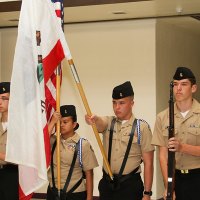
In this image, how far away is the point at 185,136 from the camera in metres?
4.32

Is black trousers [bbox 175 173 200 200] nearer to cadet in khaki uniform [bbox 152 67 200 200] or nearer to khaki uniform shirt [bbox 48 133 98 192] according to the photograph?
cadet in khaki uniform [bbox 152 67 200 200]

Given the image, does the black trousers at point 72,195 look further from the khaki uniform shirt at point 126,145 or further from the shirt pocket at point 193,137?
the shirt pocket at point 193,137

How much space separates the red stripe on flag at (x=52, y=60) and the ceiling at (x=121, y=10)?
212cm

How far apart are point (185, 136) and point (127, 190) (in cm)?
71

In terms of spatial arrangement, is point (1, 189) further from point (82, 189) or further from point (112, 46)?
point (112, 46)

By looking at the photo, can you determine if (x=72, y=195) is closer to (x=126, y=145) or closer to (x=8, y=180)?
(x=126, y=145)

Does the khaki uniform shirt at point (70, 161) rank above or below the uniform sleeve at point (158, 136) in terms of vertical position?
below

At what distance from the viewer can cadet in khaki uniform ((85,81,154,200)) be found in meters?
4.57

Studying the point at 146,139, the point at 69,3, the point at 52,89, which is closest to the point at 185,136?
the point at 146,139

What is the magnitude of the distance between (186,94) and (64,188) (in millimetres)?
1302

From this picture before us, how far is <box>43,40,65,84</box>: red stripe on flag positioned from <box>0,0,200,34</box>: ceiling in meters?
2.12

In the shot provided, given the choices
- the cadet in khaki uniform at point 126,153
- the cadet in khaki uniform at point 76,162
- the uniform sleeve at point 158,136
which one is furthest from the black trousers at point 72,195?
the uniform sleeve at point 158,136

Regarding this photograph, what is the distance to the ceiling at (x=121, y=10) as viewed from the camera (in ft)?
21.1

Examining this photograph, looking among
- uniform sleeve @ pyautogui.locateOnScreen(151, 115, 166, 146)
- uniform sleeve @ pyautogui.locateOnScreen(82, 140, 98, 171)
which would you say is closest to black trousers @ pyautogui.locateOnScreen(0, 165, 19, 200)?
uniform sleeve @ pyautogui.locateOnScreen(82, 140, 98, 171)
